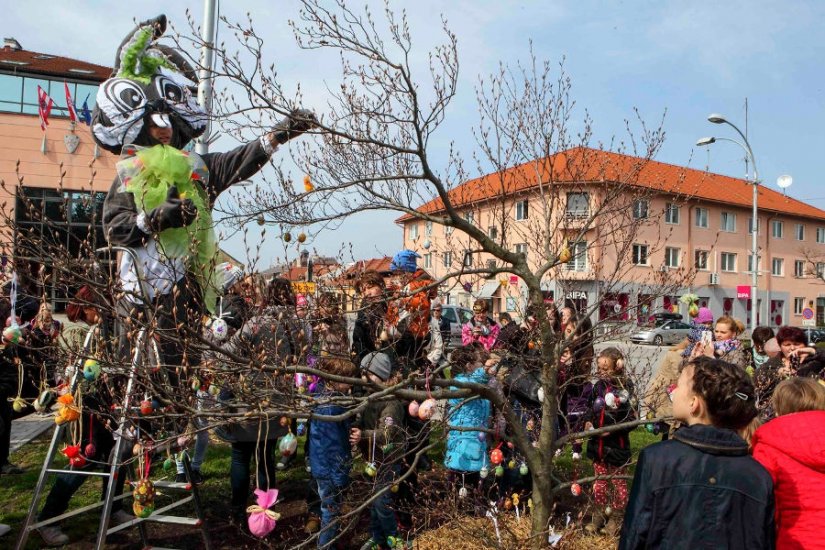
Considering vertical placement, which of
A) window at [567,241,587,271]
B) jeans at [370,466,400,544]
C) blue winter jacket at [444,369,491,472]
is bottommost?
jeans at [370,466,400,544]

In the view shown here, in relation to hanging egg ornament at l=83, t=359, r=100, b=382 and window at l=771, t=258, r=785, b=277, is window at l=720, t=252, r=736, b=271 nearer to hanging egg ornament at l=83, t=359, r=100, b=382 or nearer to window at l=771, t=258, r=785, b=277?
window at l=771, t=258, r=785, b=277

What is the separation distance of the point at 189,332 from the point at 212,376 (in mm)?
285

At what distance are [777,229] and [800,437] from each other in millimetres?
39836

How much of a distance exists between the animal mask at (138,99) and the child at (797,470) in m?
3.30

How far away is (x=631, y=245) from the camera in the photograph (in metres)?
3.32

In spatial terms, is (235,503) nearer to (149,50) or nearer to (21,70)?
(149,50)

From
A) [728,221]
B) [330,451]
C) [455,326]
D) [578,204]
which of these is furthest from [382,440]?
[728,221]

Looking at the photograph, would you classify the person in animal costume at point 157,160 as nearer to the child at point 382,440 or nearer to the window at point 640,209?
the child at point 382,440

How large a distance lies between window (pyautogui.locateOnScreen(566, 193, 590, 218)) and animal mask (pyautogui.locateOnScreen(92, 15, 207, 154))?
2233mm

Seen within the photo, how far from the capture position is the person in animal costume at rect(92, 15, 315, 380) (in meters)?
3.22

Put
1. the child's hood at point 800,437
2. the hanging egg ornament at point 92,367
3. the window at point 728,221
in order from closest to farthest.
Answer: the hanging egg ornament at point 92,367
the child's hood at point 800,437
the window at point 728,221

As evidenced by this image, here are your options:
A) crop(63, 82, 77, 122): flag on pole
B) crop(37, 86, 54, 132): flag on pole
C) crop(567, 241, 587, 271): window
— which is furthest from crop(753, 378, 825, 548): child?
crop(37, 86, 54, 132): flag on pole

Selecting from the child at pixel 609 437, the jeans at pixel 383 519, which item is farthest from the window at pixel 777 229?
the jeans at pixel 383 519

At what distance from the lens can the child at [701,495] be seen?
207 cm
